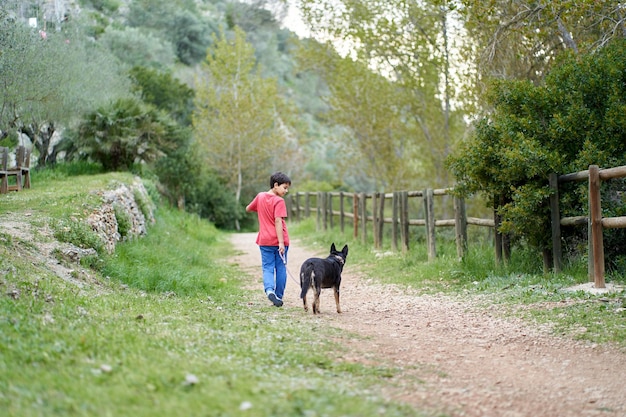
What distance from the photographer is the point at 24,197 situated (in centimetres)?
1379

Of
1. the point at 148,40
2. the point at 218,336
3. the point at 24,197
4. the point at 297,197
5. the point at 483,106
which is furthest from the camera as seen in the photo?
the point at 148,40

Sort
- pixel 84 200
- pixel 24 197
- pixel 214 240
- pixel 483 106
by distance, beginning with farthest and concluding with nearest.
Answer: pixel 214 240 → pixel 483 106 → pixel 24 197 → pixel 84 200

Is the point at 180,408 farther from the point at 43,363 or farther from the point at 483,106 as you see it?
the point at 483,106

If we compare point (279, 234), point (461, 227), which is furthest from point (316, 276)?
point (461, 227)

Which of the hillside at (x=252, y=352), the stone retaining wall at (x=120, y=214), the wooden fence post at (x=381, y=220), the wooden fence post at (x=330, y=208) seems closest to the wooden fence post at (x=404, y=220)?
the wooden fence post at (x=381, y=220)

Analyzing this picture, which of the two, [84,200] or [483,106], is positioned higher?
[483,106]

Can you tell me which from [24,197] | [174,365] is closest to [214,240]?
[24,197]

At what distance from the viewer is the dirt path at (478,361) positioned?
15.9 ft

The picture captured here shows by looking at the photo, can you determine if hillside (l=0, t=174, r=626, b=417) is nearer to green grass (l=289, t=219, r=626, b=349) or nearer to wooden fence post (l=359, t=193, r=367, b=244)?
green grass (l=289, t=219, r=626, b=349)

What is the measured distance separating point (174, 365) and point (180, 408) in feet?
2.94

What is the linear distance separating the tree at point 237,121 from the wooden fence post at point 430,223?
2276 centimetres

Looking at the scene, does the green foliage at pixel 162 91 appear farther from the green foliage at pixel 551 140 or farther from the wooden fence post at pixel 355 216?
the green foliage at pixel 551 140

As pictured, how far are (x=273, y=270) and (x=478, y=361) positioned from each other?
12.4ft

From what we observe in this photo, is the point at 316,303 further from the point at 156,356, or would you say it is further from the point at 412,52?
the point at 412,52
